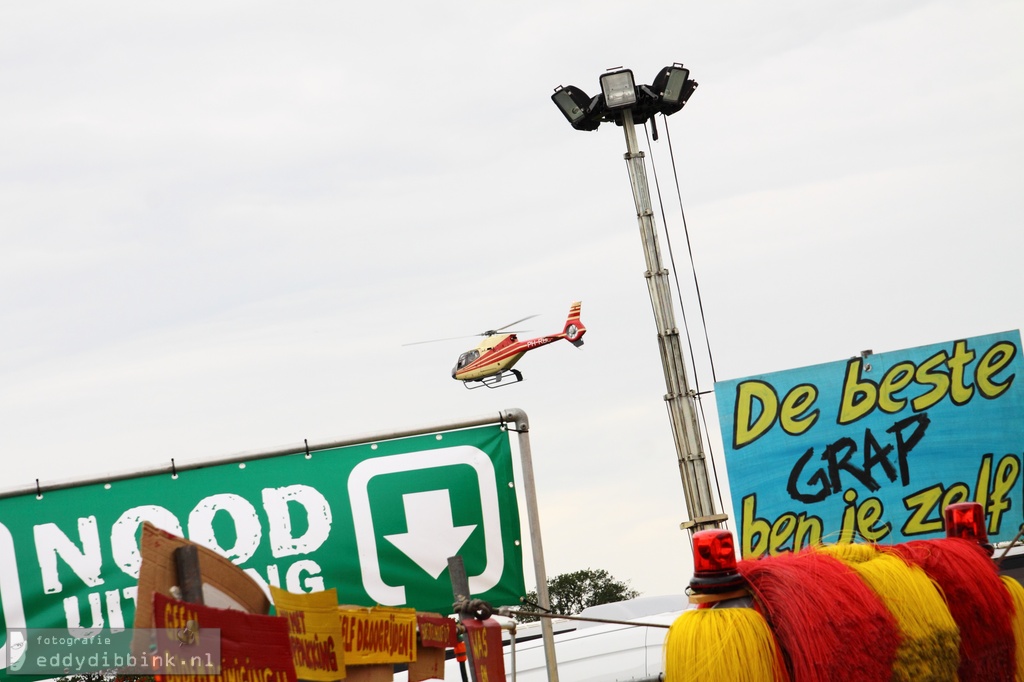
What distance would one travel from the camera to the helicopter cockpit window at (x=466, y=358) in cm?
2268

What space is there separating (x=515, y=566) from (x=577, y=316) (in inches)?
598

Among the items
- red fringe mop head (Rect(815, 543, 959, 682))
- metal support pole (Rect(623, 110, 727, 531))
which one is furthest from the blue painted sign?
red fringe mop head (Rect(815, 543, 959, 682))

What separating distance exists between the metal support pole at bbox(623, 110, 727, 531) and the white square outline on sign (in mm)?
6075

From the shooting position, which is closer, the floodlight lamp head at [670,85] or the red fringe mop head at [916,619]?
the red fringe mop head at [916,619]

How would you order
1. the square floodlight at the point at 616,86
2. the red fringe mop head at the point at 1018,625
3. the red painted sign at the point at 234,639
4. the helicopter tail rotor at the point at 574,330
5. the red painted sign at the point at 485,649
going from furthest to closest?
the helicopter tail rotor at the point at 574,330 → the square floodlight at the point at 616,86 → the red painted sign at the point at 485,649 → the red fringe mop head at the point at 1018,625 → the red painted sign at the point at 234,639

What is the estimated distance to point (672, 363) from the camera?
1319 cm

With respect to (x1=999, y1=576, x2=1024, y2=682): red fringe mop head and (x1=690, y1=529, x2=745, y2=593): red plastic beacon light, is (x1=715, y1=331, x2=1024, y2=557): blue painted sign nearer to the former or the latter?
(x1=999, y1=576, x2=1024, y2=682): red fringe mop head

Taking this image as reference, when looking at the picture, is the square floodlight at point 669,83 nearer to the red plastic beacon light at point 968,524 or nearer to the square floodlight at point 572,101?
the square floodlight at point 572,101

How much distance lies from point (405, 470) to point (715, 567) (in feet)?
9.21

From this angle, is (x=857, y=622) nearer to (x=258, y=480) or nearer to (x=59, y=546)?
(x=258, y=480)

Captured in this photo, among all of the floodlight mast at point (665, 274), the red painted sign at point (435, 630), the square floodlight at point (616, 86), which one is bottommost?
the red painted sign at point (435, 630)

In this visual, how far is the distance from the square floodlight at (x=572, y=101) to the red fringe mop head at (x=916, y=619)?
10278mm

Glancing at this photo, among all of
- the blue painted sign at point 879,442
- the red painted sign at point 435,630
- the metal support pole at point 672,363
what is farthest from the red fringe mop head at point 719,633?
the blue painted sign at point 879,442

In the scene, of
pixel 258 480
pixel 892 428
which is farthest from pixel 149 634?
pixel 892 428
